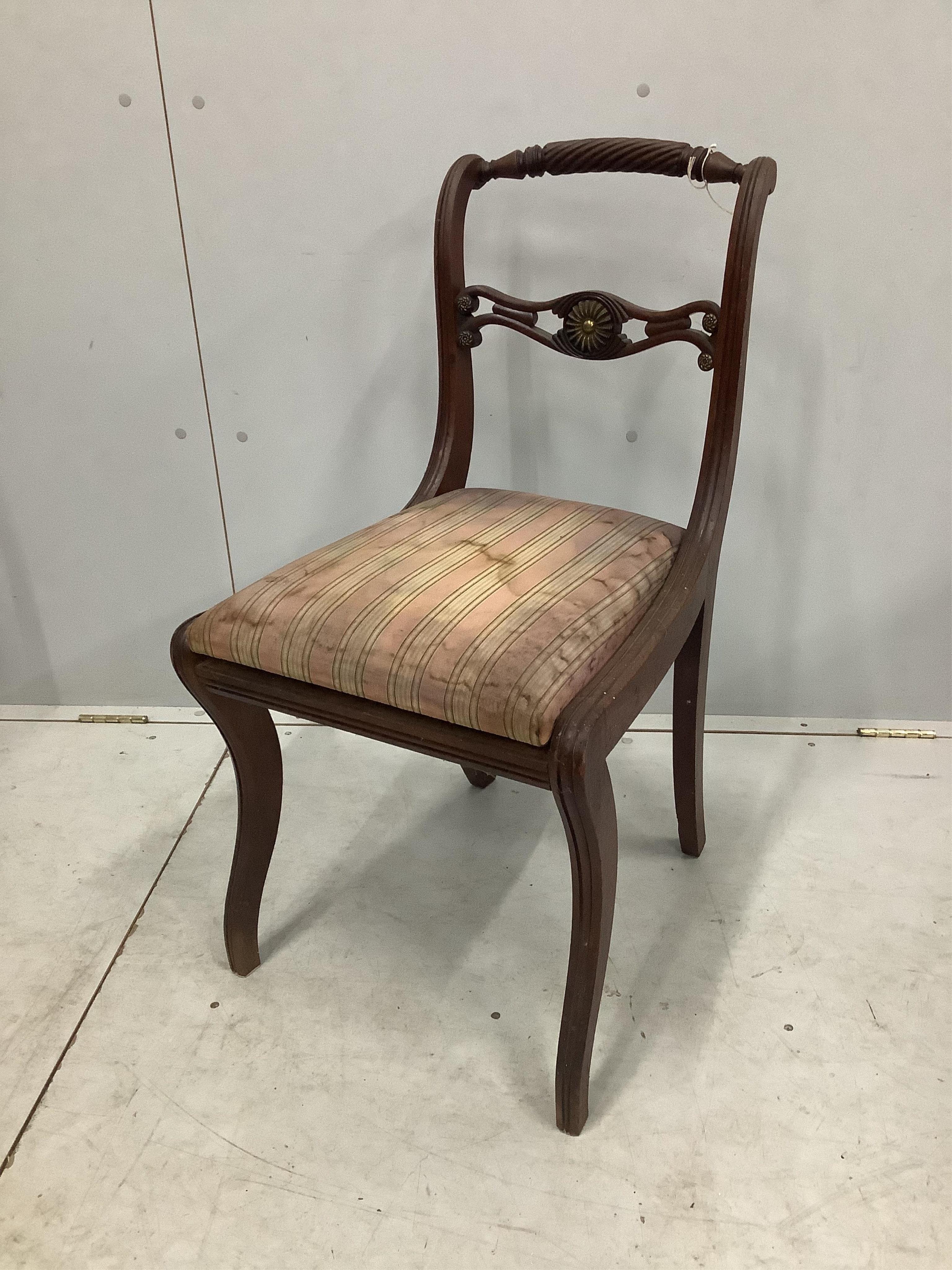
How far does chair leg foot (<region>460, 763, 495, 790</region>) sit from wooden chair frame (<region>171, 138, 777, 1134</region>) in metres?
0.32

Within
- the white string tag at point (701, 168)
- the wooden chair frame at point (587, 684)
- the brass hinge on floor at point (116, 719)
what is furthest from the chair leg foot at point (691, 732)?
the brass hinge on floor at point (116, 719)

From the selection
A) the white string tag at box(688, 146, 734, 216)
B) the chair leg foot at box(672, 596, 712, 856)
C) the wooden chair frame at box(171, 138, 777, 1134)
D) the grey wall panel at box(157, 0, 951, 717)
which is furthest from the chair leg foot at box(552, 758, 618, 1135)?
the grey wall panel at box(157, 0, 951, 717)

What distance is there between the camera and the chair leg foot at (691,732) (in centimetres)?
114

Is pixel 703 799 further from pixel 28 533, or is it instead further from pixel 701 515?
pixel 28 533

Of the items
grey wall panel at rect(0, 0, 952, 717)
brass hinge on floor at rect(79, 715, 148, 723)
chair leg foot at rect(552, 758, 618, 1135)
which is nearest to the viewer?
chair leg foot at rect(552, 758, 618, 1135)

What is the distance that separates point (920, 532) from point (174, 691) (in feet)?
4.30

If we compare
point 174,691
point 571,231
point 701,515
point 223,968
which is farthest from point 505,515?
point 174,691

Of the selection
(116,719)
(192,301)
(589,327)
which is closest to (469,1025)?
(589,327)

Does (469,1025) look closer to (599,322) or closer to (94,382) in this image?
(599,322)

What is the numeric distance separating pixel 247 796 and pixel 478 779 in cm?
50

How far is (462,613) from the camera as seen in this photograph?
2.88 feet

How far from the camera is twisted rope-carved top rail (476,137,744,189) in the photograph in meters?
1.04

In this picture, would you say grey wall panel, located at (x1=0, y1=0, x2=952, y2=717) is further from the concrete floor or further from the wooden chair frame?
the concrete floor

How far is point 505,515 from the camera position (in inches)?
43.8
